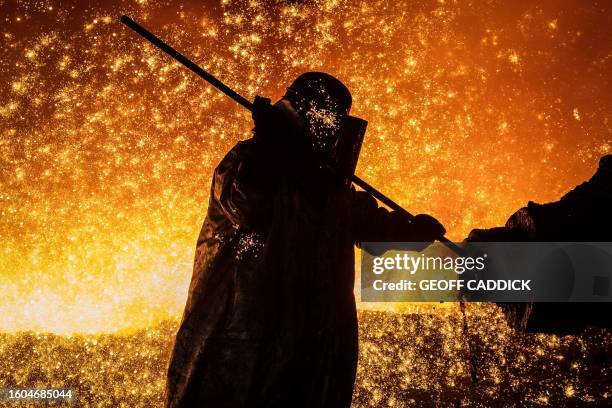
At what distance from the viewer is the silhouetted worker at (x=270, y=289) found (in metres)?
1.86

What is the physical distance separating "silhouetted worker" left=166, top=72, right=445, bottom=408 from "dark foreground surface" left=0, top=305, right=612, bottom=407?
2.97 meters

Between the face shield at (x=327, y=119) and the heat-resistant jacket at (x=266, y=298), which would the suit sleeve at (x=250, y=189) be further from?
the face shield at (x=327, y=119)

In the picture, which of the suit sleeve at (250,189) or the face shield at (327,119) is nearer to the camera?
the suit sleeve at (250,189)

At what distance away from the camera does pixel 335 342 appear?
2.08 m

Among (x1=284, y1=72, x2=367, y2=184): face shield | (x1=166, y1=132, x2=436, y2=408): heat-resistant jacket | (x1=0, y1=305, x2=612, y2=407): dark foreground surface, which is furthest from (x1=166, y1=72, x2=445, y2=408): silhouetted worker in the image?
(x1=0, y1=305, x2=612, y2=407): dark foreground surface

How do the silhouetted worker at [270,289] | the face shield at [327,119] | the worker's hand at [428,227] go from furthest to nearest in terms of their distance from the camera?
the worker's hand at [428,227], the face shield at [327,119], the silhouetted worker at [270,289]

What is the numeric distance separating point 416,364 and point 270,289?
4872mm

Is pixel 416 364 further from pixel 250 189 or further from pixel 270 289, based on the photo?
pixel 250 189

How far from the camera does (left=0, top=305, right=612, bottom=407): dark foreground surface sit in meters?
4.79

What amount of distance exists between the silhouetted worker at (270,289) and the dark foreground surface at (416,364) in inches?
117

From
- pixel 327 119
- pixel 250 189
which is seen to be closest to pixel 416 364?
pixel 327 119

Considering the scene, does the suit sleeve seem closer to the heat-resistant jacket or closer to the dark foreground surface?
the heat-resistant jacket

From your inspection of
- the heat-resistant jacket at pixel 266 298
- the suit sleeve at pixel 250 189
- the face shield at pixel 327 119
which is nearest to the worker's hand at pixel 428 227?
the face shield at pixel 327 119

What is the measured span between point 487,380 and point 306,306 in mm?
4272
